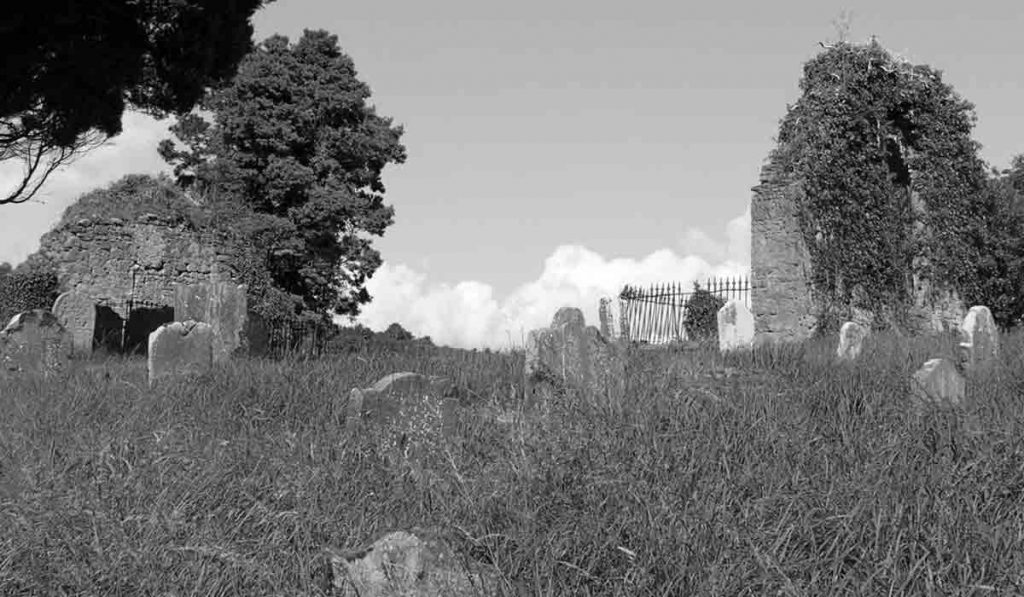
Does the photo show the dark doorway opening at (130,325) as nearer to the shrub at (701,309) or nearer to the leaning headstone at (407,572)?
the shrub at (701,309)

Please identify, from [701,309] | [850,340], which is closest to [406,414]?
[850,340]

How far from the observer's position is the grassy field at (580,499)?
11.0ft

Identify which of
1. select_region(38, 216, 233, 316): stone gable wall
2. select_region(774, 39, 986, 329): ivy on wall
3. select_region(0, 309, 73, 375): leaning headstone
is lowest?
select_region(0, 309, 73, 375): leaning headstone

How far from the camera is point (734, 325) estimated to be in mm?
12516

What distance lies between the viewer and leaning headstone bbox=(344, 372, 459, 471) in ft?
16.4

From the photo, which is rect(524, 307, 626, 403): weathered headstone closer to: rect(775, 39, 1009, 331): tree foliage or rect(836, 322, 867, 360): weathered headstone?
rect(836, 322, 867, 360): weathered headstone

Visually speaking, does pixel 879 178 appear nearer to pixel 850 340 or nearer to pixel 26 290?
pixel 850 340

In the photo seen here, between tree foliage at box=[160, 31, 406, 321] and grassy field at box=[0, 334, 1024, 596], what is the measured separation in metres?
17.4

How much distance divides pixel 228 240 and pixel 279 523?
1675 cm

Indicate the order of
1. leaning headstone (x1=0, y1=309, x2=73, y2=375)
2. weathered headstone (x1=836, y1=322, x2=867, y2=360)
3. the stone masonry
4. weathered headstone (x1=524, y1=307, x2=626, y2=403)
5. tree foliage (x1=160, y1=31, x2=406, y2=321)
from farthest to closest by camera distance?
tree foliage (x1=160, y1=31, x2=406, y2=321) < the stone masonry < weathered headstone (x1=836, y1=322, x2=867, y2=360) < leaning headstone (x1=0, y1=309, x2=73, y2=375) < weathered headstone (x1=524, y1=307, x2=626, y2=403)

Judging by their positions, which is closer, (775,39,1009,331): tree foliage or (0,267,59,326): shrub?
(775,39,1009,331): tree foliage

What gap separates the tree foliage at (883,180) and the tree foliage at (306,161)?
430 inches

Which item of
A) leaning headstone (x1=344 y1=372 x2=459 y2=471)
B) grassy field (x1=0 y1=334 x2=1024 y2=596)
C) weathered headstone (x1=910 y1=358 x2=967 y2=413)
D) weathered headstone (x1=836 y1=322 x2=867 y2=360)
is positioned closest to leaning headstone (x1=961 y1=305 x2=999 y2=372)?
weathered headstone (x1=836 y1=322 x2=867 y2=360)

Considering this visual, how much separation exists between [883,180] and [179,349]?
13424 mm
